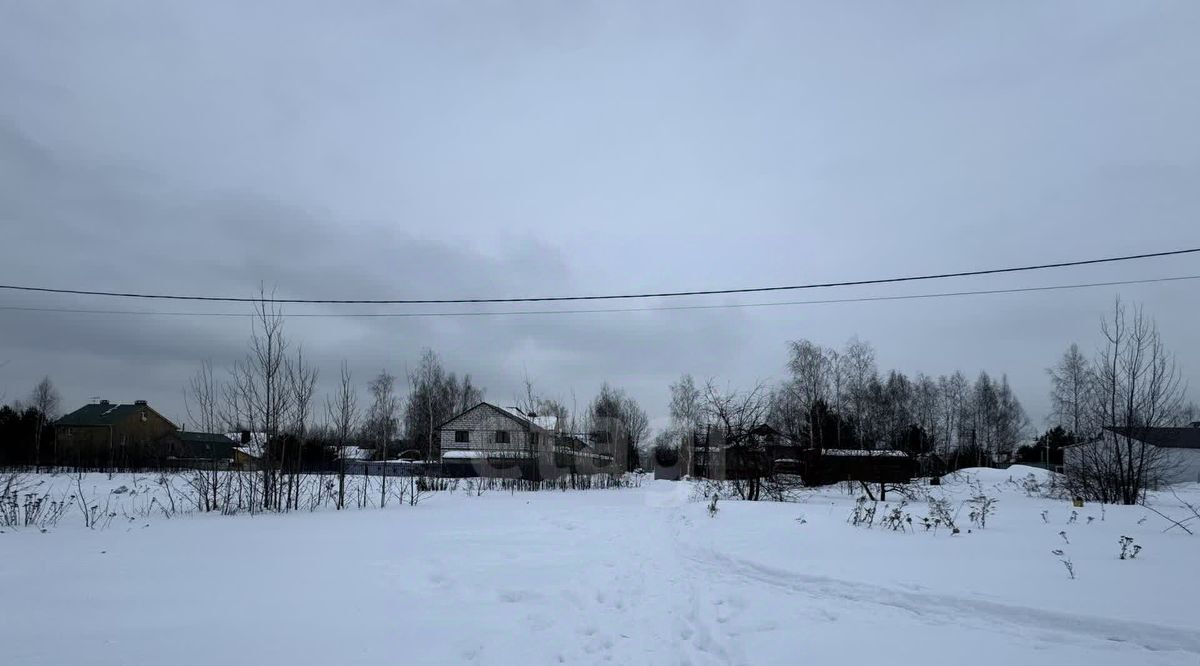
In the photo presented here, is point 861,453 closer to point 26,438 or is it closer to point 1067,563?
point 1067,563

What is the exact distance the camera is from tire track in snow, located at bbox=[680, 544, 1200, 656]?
5191 mm

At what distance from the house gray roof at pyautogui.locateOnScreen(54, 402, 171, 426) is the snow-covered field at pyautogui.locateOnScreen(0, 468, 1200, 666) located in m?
→ 51.3

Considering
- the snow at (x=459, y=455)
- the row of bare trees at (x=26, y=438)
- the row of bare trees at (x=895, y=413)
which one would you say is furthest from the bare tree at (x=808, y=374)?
the row of bare trees at (x=26, y=438)

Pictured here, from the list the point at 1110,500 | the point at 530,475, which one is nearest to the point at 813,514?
the point at 1110,500

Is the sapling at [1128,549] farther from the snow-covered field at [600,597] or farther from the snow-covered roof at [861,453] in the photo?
the snow-covered roof at [861,453]

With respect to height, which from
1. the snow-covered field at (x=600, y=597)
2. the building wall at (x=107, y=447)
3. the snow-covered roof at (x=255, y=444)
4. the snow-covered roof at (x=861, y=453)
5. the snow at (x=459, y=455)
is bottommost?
the snow at (x=459, y=455)

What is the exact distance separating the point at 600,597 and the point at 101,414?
6137 centimetres

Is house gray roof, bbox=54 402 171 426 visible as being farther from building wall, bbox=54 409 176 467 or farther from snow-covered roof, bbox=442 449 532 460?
snow-covered roof, bbox=442 449 532 460

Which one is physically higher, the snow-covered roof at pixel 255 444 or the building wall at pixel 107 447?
the snow-covered roof at pixel 255 444

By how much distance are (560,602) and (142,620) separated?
11.6 feet

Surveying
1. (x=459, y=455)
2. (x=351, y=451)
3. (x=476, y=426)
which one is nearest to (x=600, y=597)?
(x=351, y=451)

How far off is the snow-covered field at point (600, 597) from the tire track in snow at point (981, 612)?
0.06 ft

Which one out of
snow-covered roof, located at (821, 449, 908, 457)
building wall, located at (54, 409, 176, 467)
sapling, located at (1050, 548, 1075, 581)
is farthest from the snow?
sapling, located at (1050, 548, 1075, 581)

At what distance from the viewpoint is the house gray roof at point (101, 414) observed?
52.1m
